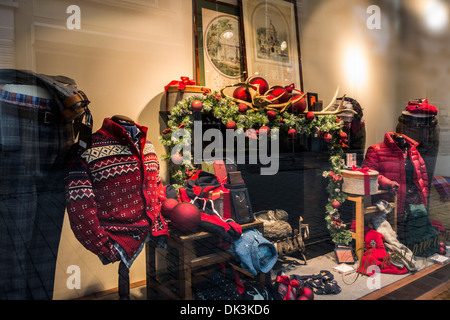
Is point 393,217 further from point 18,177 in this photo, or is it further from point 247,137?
point 18,177

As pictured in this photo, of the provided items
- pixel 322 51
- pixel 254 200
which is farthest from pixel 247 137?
pixel 322 51

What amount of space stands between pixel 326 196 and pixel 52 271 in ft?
5.81

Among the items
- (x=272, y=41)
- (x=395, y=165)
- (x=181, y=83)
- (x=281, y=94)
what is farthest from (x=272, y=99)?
(x=395, y=165)

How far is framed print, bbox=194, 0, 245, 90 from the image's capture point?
2.01 meters

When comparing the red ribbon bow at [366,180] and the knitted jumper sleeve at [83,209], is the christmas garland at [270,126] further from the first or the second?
the knitted jumper sleeve at [83,209]

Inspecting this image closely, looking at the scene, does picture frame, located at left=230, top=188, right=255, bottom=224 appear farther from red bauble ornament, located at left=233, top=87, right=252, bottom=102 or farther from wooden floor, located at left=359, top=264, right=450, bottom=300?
wooden floor, located at left=359, top=264, right=450, bottom=300

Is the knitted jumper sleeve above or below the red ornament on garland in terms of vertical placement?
below

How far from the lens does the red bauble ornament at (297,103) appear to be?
85.4 inches

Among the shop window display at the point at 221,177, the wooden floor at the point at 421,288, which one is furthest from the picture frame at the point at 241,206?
the wooden floor at the point at 421,288

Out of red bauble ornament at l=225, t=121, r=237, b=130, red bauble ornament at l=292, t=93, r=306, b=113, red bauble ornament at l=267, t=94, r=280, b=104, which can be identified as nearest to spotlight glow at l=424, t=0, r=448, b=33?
red bauble ornament at l=292, t=93, r=306, b=113

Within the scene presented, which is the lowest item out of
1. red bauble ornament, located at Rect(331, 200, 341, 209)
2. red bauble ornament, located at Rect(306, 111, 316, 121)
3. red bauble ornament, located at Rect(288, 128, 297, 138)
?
red bauble ornament, located at Rect(331, 200, 341, 209)

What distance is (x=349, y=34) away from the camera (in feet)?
6.97

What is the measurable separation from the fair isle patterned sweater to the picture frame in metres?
0.40
